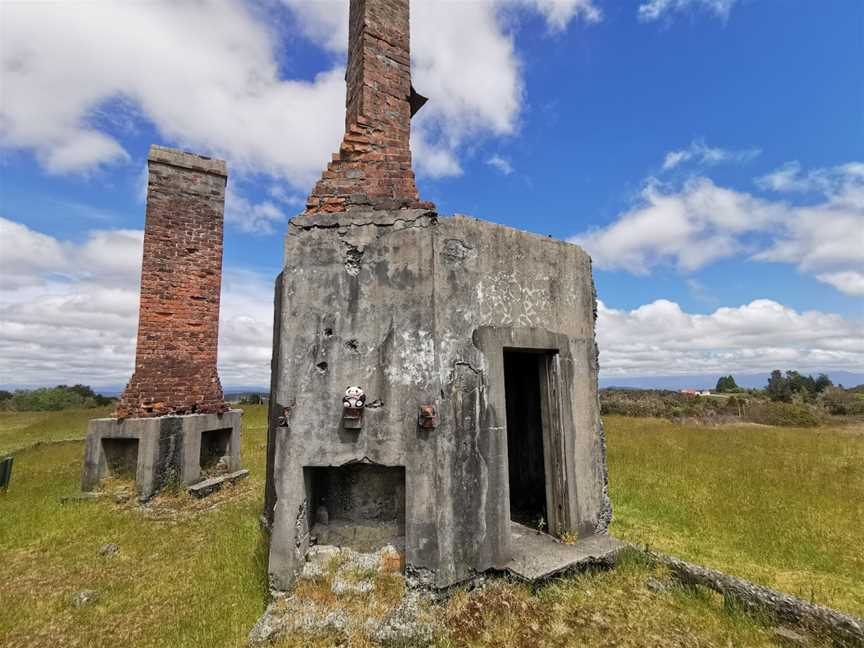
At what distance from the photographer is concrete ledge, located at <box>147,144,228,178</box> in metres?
9.09

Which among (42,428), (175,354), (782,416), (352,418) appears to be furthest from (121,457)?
(782,416)

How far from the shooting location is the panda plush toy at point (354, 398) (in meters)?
4.05

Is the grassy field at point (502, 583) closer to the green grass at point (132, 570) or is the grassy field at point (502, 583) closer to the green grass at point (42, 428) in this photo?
the green grass at point (132, 570)

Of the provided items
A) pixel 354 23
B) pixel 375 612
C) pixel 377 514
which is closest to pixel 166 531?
pixel 377 514

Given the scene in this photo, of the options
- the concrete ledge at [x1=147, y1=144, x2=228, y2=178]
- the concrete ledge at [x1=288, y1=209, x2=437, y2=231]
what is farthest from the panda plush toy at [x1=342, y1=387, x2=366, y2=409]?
the concrete ledge at [x1=147, y1=144, x2=228, y2=178]

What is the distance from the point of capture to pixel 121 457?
8.40 metres

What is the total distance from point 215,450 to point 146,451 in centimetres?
169

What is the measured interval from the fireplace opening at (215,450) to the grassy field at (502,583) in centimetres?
70

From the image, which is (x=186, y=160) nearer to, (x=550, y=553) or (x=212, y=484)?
(x=212, y=484)

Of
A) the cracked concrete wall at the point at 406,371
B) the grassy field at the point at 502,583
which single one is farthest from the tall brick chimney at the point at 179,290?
the cracked concrete wall at the point at 406,371

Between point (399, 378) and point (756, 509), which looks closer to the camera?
point (399, 378)

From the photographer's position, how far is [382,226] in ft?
14.3

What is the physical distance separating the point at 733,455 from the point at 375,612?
12134 mm

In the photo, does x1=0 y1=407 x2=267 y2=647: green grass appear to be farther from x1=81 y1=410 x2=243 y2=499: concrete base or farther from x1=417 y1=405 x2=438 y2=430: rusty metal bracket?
x1=417 y1=405 x2=438 y2=430: rusty metal bracket
